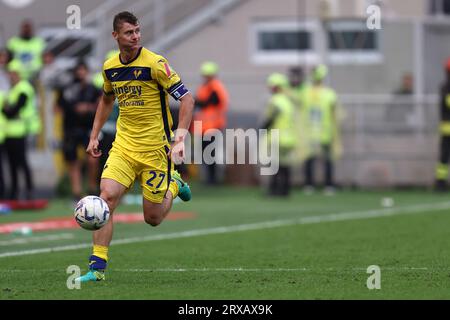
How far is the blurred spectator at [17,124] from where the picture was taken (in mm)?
20062

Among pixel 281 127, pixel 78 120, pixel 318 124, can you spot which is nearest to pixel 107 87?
pixel 78 120

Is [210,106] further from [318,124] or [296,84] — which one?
[318,124]

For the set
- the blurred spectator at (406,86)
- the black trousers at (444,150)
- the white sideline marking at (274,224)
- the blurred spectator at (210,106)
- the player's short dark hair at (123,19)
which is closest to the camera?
the player's short dark hair at (123,19)

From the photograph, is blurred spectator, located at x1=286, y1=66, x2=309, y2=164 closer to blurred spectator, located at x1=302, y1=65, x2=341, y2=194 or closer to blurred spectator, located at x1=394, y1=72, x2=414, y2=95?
blurred spectator, located at x1=302, y1=65, x2=341, y2=194

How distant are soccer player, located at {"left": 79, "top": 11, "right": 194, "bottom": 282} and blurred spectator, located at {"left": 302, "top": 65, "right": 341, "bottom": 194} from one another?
13690 mm

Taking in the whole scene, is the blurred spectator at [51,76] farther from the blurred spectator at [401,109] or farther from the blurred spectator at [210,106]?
the blurred spectator at [401,109]

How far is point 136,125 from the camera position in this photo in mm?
10602

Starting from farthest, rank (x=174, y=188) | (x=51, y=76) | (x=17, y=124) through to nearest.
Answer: (x=51, y=76), (x=17, y=124), (x=174, y=188)

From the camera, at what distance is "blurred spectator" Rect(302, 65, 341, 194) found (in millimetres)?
24422

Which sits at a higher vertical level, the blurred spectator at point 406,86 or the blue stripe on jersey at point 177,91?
the blurred spectator at point 406,86

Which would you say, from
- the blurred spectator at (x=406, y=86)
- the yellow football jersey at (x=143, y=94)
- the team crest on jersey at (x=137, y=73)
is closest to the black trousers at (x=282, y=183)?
the blurred spectator at (x=406, y=86)

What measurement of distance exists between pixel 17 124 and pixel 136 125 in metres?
10.2

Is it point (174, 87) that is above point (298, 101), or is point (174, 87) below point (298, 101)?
below
